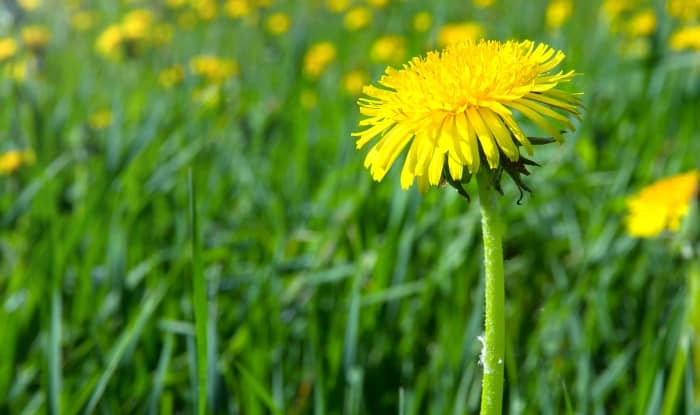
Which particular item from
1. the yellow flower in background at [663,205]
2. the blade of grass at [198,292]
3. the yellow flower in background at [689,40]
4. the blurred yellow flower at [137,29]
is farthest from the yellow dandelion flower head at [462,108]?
the blurred yellow flower at [137,29]

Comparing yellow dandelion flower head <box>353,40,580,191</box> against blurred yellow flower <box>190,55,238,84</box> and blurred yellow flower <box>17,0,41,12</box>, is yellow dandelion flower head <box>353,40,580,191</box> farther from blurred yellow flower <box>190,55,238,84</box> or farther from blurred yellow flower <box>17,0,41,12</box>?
blurred yellow flower <box>17,0,41,12</box>

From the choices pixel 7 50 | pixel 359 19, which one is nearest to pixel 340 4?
pixel 359 19

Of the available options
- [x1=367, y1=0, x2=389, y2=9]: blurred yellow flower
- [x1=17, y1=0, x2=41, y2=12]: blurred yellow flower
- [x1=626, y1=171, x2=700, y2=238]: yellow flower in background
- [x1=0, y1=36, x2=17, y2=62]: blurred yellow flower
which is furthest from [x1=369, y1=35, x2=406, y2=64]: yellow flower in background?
[x1=17, y1=0, x2=41, y2=12]: blurred yellow flower

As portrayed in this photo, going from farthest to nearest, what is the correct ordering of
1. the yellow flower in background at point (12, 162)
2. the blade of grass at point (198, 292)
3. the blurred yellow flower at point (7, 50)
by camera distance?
1. the blurred yellow flower at point (7, 50)
2. the yellow flower in background at point (12, 162)
3. the blade of grass at point (198, 292)

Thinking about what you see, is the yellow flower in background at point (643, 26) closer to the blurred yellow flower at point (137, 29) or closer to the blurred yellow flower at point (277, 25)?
the blurred yellow flower at point (277, 25)

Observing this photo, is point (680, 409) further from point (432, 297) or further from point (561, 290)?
point (432, 297)

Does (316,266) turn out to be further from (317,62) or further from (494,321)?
(317,62)

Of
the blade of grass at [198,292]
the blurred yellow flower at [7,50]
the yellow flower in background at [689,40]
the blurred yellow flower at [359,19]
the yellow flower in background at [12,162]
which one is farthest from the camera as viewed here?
the blurred yellow flower at [359,19]
